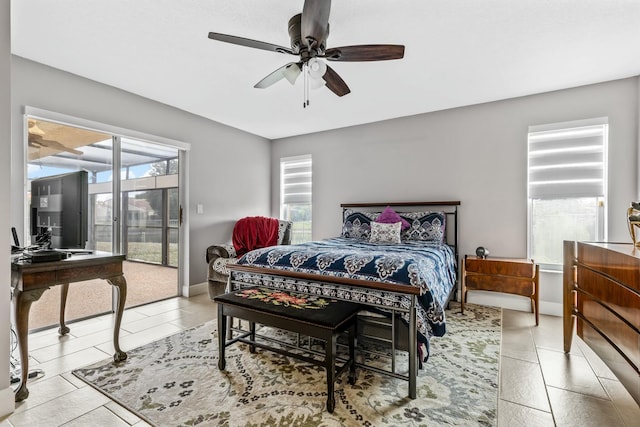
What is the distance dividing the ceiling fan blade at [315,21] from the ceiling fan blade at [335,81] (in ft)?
1.64

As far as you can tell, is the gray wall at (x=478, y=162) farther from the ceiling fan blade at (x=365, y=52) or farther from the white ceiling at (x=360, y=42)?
the ceiling fan blade at (x=365, y=52)

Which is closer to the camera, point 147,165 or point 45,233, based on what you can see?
point 45,233

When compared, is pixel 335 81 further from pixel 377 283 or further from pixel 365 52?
pixel 377 283

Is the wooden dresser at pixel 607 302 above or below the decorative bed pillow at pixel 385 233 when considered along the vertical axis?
below

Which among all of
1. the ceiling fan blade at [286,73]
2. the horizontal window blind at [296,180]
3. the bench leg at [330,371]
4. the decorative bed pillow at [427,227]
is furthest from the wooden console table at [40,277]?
the horizontal window blind at [296,180]

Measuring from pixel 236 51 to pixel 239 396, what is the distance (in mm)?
2767

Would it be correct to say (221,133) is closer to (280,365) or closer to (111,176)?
(111,176)

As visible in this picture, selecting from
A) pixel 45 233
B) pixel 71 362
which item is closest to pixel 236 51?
pixel 45 233

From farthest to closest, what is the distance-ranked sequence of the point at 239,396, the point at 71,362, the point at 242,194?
the point at 242,194, the point at 71,362, the point at 239,396

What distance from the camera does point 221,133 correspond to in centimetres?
483

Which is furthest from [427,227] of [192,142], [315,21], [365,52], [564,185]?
[192,142]

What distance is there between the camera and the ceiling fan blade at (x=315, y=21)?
1.69m

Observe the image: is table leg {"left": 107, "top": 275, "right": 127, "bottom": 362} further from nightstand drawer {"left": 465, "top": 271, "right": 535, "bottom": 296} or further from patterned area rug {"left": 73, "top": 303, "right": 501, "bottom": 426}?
nightstand drawer {"left": 465, "top": 271, "right": 535, "bottom": 296}

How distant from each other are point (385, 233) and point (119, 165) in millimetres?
3396
